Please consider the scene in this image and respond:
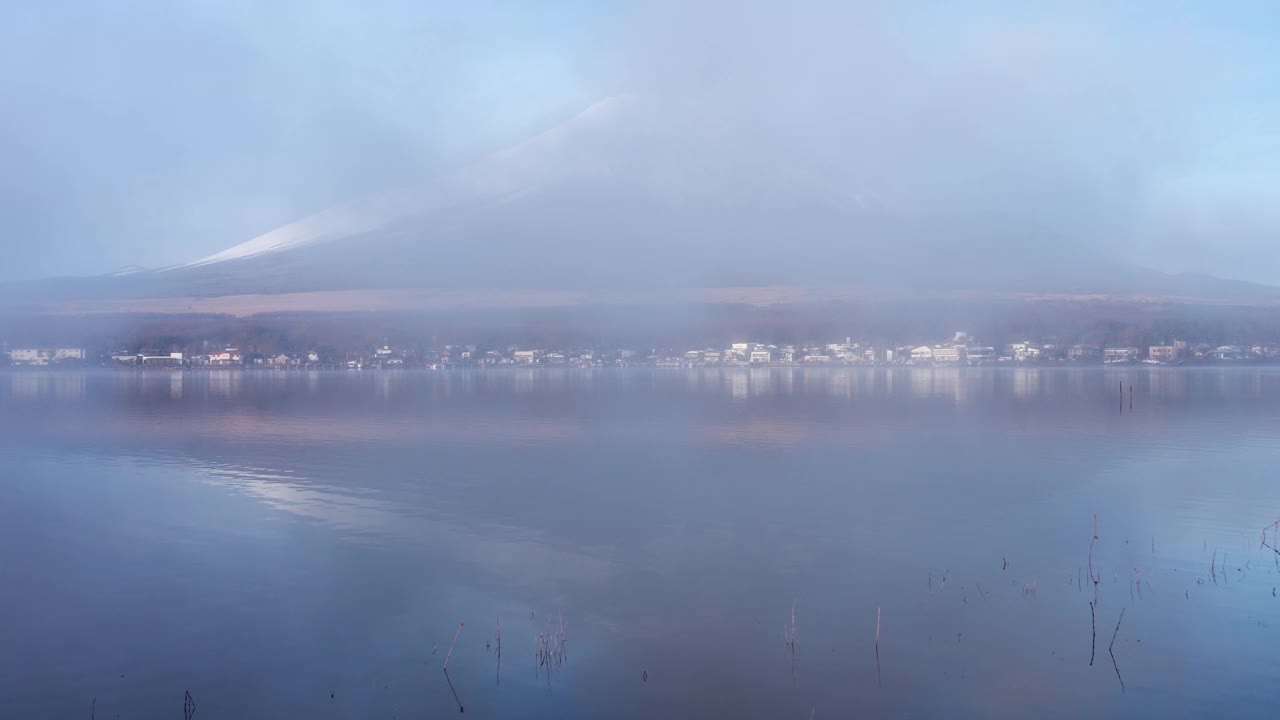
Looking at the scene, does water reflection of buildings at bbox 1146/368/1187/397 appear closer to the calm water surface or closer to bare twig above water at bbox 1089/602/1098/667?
the calm water surface

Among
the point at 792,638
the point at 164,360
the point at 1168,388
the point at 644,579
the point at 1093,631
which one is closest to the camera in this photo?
the point at 792,638

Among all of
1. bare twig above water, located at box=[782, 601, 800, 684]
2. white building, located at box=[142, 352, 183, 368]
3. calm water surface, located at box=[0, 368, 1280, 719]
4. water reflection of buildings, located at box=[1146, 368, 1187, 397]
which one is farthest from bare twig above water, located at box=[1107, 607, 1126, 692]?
white building, located at box=[142, 352, 183, 368]

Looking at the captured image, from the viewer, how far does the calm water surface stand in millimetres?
7117

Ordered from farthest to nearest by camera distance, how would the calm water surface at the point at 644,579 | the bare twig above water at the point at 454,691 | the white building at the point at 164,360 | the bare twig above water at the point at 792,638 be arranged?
the white building at the point at 164,360 → the bare twig above water at the point at 792,638 → the calm water surface at the point at 644,579 → the bare twig above water at the point at 454,691

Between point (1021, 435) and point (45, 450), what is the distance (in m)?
24.2

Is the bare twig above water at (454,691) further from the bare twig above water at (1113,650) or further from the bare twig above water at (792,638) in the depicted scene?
the bare twig above water at (1113,650)

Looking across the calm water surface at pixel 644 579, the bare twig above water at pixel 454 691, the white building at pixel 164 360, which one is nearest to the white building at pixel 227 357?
the white building at pixel 164 360

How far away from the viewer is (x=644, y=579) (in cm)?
1016

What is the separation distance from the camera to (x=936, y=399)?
40.4 m

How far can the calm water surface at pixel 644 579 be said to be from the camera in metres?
7.12

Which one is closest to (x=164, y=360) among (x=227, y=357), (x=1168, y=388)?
(x=227, y=357)

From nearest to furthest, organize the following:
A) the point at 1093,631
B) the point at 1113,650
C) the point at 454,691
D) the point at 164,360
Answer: the point at 454,691, the point at 1113,650, the point at 1093,631, the point at 164,360

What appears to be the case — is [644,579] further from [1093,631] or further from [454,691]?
[1093,631]

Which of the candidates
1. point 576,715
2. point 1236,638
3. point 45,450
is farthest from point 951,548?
point 45,450
